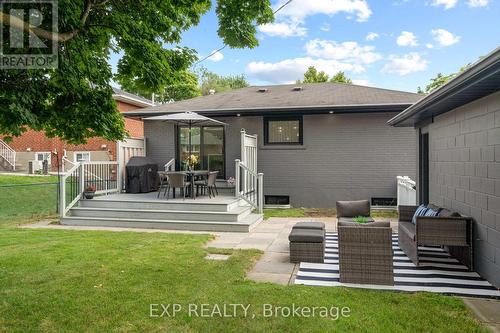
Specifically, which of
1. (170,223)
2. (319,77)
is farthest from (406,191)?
(319,77)

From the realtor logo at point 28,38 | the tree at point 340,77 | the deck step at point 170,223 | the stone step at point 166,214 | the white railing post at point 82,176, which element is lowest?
the deck step at point 170,223

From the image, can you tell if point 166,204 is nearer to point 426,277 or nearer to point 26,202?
point 426,277

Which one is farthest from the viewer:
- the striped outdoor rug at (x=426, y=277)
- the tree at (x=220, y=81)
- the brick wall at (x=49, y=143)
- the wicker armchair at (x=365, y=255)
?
the tree at (x=220, y=81)

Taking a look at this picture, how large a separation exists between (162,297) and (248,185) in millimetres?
6820

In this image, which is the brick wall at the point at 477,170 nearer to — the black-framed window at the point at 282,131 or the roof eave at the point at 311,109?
the roof eave at the point at 311,109

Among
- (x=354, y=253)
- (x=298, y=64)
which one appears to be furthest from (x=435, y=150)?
(x=298, y=64)

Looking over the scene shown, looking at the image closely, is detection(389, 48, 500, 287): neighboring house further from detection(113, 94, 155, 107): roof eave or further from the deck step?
detection(113, 94, 155, 107): roof eave

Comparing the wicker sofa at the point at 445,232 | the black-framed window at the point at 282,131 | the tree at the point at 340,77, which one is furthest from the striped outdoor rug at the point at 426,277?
the tree at the point at 340,77

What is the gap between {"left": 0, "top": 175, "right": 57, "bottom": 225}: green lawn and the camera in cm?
1080

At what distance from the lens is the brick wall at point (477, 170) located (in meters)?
4.82

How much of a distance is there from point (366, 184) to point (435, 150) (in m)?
4.59

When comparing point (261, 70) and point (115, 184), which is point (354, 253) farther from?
point (261, 70)

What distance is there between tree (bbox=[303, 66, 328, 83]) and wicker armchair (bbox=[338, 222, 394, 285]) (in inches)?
1241

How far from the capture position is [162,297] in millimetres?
4277
